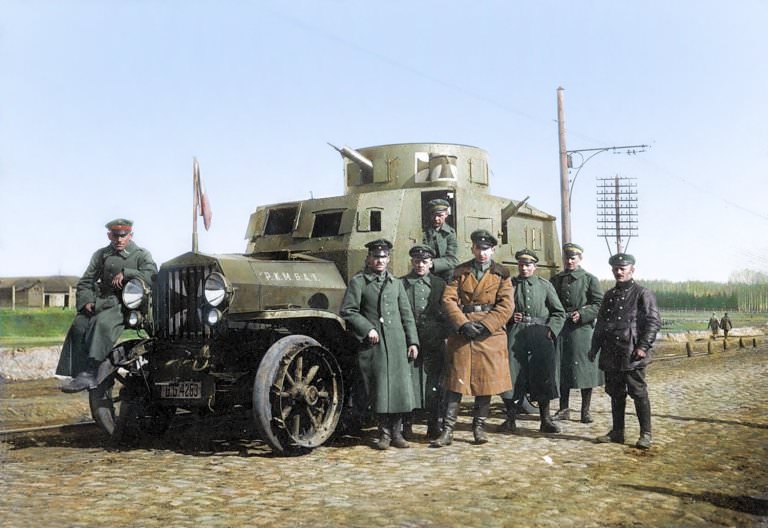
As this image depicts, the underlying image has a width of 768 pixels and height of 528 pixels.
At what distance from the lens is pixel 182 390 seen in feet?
23.5

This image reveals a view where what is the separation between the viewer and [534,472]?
6203mm

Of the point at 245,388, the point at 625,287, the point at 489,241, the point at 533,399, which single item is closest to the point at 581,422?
the point at 533,399

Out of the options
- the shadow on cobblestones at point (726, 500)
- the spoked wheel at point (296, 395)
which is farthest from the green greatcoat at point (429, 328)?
the shadow on cobblestones at point (726, 500)

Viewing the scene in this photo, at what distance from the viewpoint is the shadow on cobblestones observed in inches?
204

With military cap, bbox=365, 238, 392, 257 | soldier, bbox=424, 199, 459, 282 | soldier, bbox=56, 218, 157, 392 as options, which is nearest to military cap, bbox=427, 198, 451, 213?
soldier, bbox=424, 199, 459, 282

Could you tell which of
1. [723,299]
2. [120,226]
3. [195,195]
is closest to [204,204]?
[195,195]

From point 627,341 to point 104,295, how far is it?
16.7ft

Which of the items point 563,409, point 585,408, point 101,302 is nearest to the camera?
point 101,302

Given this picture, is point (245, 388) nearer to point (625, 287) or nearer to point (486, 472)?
point (486, 472)

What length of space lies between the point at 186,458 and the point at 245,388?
0.76m

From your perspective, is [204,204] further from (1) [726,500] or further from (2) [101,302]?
(1) [726,500]

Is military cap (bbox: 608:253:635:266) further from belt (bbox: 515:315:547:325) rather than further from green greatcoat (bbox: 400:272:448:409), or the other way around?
green greatcoat (bbox: 400:272:448:409)

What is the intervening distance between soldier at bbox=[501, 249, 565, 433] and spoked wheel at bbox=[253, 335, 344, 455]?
1.94 meters

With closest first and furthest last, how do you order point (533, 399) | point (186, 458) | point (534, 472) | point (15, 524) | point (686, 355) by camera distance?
point (15, 524) → point (534, 472) → point (186, 458) → point (533, 399) → point (686, 355)
